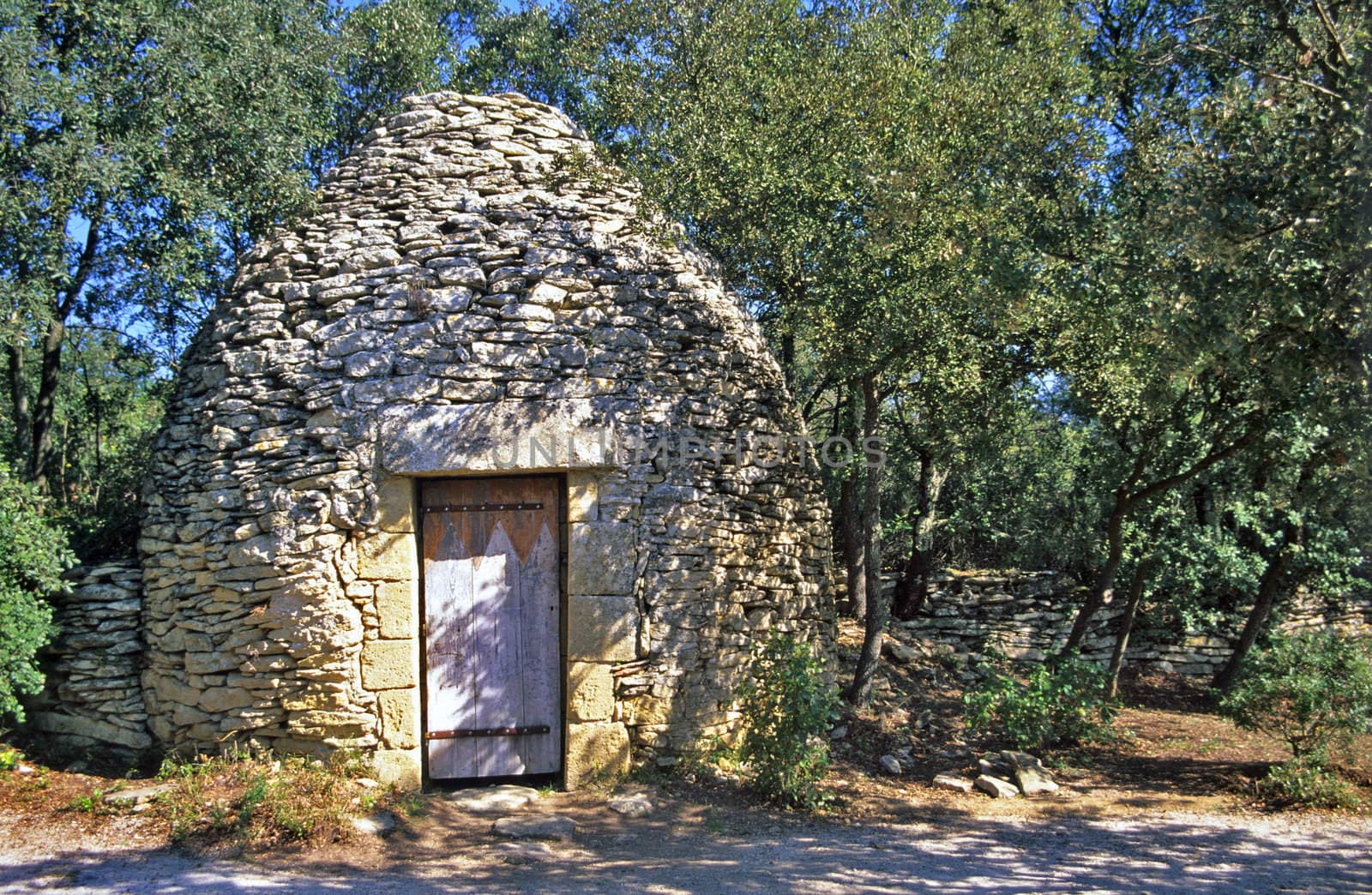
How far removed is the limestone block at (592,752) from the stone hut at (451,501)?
0.02m

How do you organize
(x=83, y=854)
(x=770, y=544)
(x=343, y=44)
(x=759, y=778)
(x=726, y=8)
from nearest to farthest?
(x=83, y=854) → (x=759, y=778) → (x=770, y=544) → (x=343, y=44) → (x=726, y=8)

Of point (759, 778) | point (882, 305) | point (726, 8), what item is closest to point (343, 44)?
point (726, 8)

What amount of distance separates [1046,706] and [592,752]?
340 cm

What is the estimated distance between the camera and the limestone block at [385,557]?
6.00m

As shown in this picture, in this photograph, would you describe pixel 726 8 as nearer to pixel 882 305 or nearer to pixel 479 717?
pixel 882 305

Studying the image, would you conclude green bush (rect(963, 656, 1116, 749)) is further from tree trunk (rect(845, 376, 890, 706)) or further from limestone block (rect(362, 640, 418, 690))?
limestone block (rect(362, 640, 418, 690))

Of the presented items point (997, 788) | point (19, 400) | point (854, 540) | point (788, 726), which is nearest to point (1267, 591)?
point (854, 540)

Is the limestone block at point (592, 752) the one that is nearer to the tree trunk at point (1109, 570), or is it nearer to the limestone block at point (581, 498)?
the limestone block at point (581, 498)

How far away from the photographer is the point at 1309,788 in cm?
613

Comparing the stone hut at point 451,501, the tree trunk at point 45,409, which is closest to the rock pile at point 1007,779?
the stone hut at point 451,501

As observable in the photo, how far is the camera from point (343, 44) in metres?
8.89

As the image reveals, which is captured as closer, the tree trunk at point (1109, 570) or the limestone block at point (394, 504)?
the limestone block at point (394, 504)

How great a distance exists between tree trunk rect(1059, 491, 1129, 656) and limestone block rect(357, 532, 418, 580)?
600 cm

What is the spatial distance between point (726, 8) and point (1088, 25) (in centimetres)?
363
